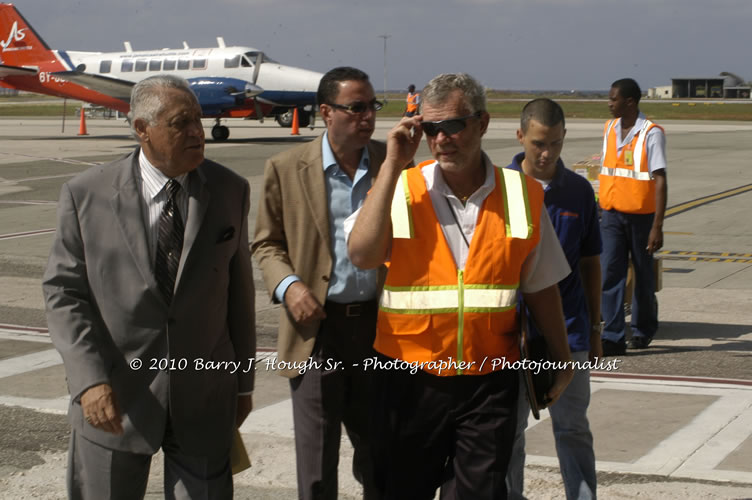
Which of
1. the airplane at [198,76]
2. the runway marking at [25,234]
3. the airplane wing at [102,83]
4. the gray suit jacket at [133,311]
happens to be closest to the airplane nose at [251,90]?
the airplane at [198,76]

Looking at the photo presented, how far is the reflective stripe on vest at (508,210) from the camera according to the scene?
11.1 ft

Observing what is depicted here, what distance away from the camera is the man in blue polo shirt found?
4406 mm

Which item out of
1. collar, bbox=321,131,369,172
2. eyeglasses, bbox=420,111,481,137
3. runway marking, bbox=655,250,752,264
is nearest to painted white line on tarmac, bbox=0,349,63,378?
collar, bbox=321,131,369,172

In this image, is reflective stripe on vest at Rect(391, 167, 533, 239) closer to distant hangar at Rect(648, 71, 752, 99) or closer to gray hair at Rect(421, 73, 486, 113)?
gray hair at Rect(421, 73, 486, 113)

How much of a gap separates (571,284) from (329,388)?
123cm

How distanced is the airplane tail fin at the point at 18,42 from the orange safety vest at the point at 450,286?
138 ft

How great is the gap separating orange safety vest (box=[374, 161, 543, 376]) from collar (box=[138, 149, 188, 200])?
799 mm

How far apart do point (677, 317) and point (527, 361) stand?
6.34m

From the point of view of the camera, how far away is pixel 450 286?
3.35 m

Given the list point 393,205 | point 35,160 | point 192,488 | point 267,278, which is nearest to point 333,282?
point 267,278

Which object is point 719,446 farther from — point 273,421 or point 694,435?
point 273,421

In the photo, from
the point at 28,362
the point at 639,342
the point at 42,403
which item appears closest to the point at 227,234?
the point at 42,403

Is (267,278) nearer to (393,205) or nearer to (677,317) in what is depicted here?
(393,205)

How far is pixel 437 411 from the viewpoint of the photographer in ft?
11.2
